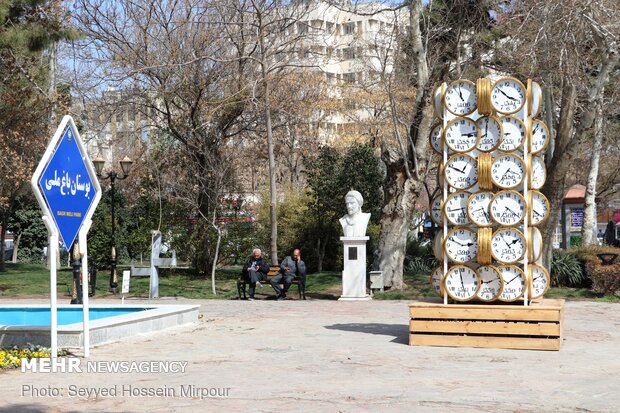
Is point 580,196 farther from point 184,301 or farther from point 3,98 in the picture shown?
point 3,98

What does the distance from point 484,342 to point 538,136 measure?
10.5 feet

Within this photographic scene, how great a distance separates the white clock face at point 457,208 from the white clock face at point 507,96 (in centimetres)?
139

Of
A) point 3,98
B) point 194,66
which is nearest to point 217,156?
point 194,66

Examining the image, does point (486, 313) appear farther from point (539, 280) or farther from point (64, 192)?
point (64, 192)

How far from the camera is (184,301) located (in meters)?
22.8

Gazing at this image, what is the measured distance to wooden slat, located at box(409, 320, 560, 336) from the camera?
42.1ft

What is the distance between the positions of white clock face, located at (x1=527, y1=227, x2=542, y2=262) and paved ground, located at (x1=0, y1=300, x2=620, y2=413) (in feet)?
4.57

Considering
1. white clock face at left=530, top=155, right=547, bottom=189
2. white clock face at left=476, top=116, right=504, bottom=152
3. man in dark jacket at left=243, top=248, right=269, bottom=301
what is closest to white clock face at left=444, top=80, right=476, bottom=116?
white clock face at left=476, top=116, right=504, bottom=152

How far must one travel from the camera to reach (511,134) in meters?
13.4

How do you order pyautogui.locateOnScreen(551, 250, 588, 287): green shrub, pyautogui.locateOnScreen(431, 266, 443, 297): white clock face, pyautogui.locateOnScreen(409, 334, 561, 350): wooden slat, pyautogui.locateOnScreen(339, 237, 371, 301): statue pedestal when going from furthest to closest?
pyautogui.locateOnScreen(551, 250, 588, 287): green shrub → pyautogui.locateOnScreen(339, 237, 371, 301): statue pedestal → pyautogui.locateOnScreen(431, 266, 443, 297): white clock face → pyautogui.locateOnScreen(409, 334, 561, 350): wooden slat

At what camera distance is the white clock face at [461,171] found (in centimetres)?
1348

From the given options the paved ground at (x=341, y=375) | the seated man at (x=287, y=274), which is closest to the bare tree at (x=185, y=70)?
the seated man at (x=287, y=274)

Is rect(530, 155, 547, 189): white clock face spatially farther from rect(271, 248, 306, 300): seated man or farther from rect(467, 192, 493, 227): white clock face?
rect(271, 248, 306, 300): seated man

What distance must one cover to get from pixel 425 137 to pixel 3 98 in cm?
1336
